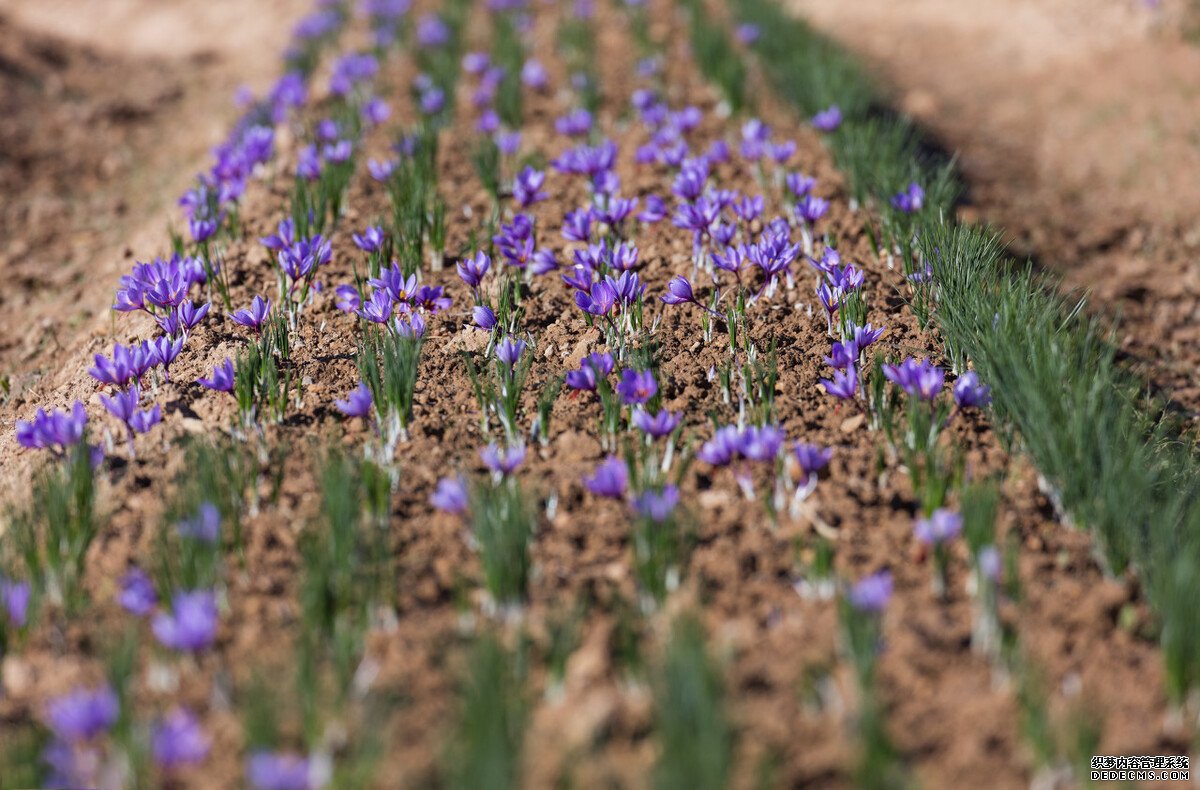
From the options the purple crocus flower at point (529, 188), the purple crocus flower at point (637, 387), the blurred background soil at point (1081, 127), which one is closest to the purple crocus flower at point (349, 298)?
the purple crocus flower at point (529, 188)

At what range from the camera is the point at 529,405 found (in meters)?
3.57

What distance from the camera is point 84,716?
2.22 metres

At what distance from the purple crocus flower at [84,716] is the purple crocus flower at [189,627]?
18cm

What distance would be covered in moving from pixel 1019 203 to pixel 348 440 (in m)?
4.06

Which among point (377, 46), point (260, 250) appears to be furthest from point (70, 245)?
point (377, 46)

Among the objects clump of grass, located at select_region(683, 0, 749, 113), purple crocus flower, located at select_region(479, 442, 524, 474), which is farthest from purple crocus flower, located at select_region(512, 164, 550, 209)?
clump of grass, located at select_region(683, 0, 749, 113)

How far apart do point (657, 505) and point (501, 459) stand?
0.53 meters

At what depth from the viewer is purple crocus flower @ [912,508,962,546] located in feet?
8.86

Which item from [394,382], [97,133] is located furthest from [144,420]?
[97,133]

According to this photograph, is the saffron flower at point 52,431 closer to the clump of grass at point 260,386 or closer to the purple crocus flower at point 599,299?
the clump of grass at point 260,386

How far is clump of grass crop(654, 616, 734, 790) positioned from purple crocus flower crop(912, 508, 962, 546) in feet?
2.31

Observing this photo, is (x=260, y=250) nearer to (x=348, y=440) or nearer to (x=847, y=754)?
(x=348, y=440)

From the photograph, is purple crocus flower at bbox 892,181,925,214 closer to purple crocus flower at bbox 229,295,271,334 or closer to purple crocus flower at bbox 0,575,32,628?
purple crocus flower at bbox 229,295,271,334

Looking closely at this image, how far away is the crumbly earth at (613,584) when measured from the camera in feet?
7.76
